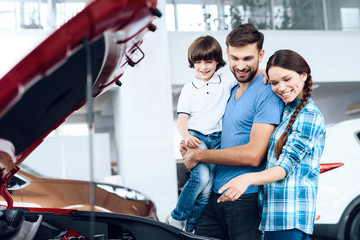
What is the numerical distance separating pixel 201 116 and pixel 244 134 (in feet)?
1.69

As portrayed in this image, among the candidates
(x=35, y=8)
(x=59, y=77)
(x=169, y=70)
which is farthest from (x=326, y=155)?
(x=35, y=8)

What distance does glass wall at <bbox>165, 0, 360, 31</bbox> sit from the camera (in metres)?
8.52

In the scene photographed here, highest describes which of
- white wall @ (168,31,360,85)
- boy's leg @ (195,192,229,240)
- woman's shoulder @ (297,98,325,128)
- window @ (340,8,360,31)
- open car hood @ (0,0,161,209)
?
window @ (340,8,360,31)

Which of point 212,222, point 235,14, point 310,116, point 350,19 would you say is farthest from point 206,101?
point 350,19

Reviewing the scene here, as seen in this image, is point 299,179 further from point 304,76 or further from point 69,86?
point 69,86

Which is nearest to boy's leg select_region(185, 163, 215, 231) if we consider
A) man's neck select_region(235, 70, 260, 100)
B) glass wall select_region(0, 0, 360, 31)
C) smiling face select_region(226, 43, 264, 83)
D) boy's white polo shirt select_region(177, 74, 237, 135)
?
boy's white polo shirt select_region(177, 74, 237, 135)

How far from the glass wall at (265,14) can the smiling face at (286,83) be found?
273 inches

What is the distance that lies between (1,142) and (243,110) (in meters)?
1.03

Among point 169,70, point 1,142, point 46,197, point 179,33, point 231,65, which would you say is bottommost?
point 46,197

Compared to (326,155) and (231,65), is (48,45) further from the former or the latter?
(326,155)

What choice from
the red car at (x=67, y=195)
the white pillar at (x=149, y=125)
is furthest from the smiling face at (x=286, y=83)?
the white pillar at (x=149, y=125)

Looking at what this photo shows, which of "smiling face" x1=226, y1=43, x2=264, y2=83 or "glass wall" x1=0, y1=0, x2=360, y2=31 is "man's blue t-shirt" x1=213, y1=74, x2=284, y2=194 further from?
"glass wall" x1=0, y1=0, x2=360, y2=31

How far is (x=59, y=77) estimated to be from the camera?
1034mm

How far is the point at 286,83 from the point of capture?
1650 mm
